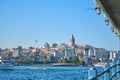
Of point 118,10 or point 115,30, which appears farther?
point 115,30

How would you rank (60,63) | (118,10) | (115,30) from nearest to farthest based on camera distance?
(118,10), (115,30), (60,63)

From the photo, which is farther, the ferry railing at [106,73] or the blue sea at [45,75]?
the blue sea at [45,75]

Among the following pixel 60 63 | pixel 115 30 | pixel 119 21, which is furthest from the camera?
pixel 60 63

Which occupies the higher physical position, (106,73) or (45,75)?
(106,73)

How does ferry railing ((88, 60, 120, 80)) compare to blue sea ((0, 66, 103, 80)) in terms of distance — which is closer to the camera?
ferry railing ((88, 60, 120, 80))

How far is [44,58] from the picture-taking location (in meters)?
159

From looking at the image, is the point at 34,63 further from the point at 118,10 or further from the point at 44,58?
the point at 118,10

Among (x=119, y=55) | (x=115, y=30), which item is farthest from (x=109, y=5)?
(x=119, y=55)

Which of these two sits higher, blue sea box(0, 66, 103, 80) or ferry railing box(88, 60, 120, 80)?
ferry railing box(88, 60, 120, 80)

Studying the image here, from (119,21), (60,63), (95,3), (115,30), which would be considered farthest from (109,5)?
(60,63)

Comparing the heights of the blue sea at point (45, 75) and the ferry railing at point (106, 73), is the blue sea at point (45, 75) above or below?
below

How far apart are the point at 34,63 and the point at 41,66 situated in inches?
149

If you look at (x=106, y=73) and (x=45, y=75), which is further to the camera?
(x=45, y=75)

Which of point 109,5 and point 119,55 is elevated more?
point 109,5
